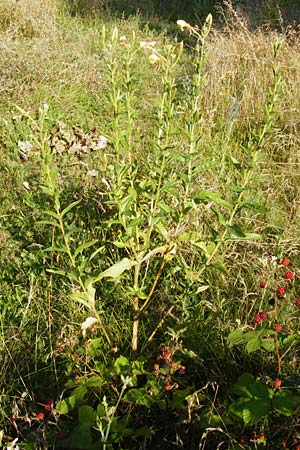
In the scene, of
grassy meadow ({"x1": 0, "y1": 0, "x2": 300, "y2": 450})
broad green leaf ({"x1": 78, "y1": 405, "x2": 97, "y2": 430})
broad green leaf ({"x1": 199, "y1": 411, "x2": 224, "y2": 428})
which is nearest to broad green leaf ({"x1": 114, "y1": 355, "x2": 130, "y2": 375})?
grassy meadow ({"x1": 0, "y1": 0, "x2": 300, "y2": 450})

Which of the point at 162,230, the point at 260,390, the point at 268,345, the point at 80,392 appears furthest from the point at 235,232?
the point at 80,392

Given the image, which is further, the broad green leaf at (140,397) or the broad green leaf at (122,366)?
the broad green leaf at (122,366)

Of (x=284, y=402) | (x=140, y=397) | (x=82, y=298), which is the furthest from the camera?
(x=82, y=298)

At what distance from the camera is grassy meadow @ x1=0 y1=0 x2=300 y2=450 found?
1.69 m

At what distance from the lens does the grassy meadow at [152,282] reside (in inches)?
66.5

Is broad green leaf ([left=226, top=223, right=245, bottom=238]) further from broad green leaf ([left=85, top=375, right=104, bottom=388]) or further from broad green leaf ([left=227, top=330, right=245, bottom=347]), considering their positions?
broad green leaf ([left=85, top=375, right=104, bottom=388])

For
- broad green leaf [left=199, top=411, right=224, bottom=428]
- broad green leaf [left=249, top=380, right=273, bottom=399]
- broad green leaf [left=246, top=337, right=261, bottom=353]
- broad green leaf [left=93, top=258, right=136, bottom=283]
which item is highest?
broad green leaf [left=93, top=258, right=136, bottom=283]

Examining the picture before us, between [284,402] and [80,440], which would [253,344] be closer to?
[284,402]

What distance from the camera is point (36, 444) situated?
5.40 feet

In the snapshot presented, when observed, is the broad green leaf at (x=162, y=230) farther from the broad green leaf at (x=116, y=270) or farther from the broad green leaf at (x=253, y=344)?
the broad green leaf at (x=253, y=344)

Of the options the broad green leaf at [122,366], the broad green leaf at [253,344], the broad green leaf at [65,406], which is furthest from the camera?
the broad green leaf at [122,366]

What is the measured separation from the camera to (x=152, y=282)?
239 cm

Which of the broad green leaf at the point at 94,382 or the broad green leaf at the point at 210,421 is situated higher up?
the broad green leaf at the point at 210,421

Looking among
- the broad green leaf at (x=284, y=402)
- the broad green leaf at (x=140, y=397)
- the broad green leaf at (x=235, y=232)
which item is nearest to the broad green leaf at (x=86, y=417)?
the broad green leaf at (x=140, y=397)
